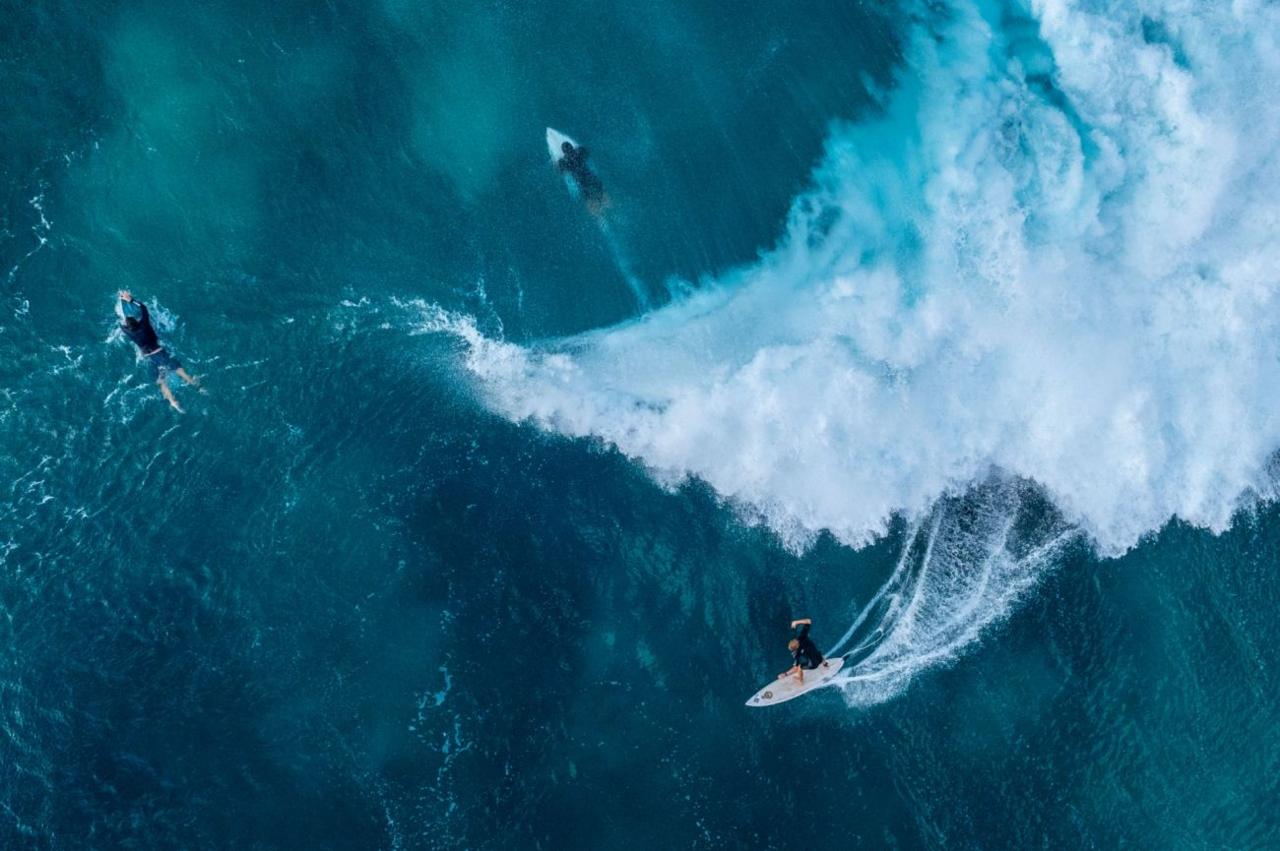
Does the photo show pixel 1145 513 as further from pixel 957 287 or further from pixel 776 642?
pixel 776 642

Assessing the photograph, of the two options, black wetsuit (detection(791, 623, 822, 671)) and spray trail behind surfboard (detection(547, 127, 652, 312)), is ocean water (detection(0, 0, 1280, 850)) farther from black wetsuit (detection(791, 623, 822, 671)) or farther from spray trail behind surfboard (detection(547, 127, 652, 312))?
black wetsuit (detection(791, 623, 822, 671))

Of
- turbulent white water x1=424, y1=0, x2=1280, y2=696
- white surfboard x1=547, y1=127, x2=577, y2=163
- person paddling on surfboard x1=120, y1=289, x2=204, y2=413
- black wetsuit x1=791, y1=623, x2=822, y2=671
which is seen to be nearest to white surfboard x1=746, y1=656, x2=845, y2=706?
black wetsuit x1=791, y1=623, x2=822, y2=671

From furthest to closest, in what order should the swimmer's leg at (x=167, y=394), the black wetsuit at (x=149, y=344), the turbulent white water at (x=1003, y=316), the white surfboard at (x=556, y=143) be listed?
the white surfboard at (x=556, y=143) < the turbulent white water at (x=1003, y=316) < the swimmer's leg at (x=167, y=394) < the black wetsuit at (x=149, y=344)

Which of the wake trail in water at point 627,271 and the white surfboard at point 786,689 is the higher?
the wake trail in water at point 627,271

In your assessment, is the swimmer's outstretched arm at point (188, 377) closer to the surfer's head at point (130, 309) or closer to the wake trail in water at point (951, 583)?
the surfer's head at point (130, 309)

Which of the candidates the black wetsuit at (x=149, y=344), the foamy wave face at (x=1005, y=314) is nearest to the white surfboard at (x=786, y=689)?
the foamy wave face at (x=1005, y=314)

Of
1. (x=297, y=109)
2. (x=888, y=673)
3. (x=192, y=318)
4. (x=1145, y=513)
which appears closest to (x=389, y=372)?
(x=192, y=318)

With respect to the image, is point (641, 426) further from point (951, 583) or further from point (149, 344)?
point (149, 344)
